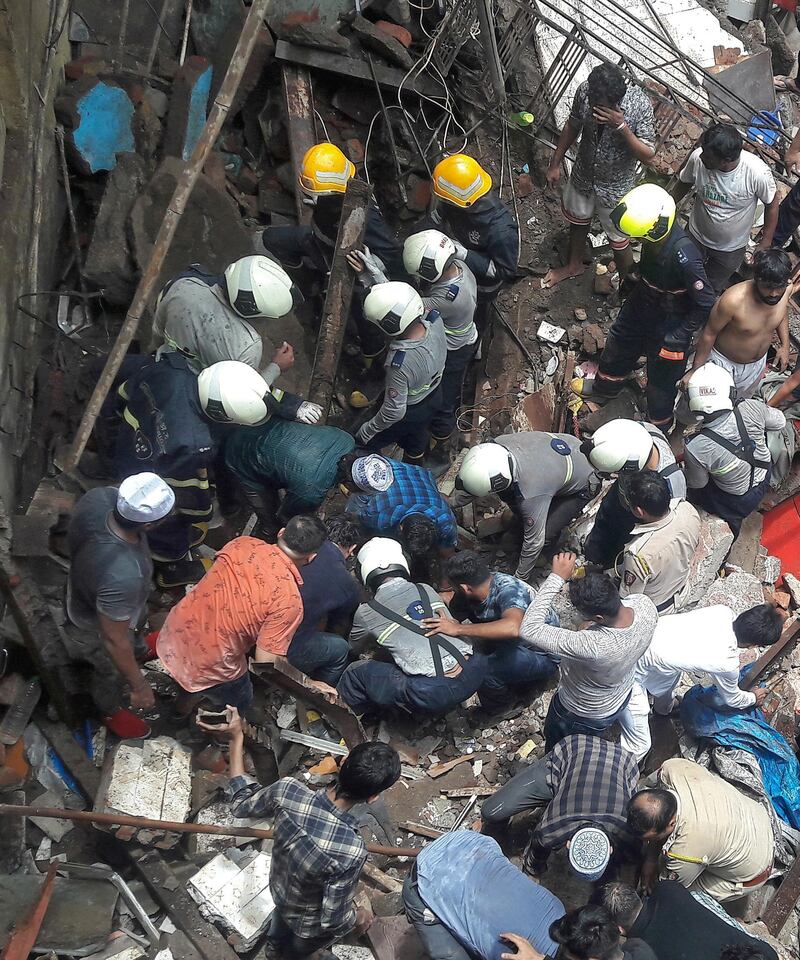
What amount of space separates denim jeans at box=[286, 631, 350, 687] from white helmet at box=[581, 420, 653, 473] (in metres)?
2.01

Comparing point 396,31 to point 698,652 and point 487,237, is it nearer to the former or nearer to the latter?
point 487,237

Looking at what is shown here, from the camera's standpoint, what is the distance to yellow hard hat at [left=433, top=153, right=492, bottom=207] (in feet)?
21.8

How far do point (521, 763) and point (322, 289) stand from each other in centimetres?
402

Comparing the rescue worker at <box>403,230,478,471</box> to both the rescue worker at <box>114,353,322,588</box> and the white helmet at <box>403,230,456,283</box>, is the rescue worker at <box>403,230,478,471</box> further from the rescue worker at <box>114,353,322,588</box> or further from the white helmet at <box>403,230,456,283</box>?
the rescue worker at <box>114,353,322,588</box>

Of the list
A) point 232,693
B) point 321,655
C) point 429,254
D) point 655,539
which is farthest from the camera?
point 429,254

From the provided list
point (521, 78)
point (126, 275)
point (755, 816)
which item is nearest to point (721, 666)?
point (755, 816)

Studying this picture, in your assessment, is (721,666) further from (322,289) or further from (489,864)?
(322,289)

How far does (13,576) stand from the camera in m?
4.35

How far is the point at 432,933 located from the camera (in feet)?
13.4

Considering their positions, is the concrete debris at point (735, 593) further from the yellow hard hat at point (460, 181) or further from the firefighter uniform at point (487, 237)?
the yellow hard hat at point (460, 181)

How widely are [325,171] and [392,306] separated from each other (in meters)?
1.44

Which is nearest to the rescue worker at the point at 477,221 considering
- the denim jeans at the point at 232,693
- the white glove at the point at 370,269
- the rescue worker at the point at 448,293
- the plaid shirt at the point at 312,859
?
the rescue worker at the point at 448,293

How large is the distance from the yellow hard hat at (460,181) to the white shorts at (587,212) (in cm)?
96

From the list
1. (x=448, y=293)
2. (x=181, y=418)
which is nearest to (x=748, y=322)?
(x=448, y=293)
